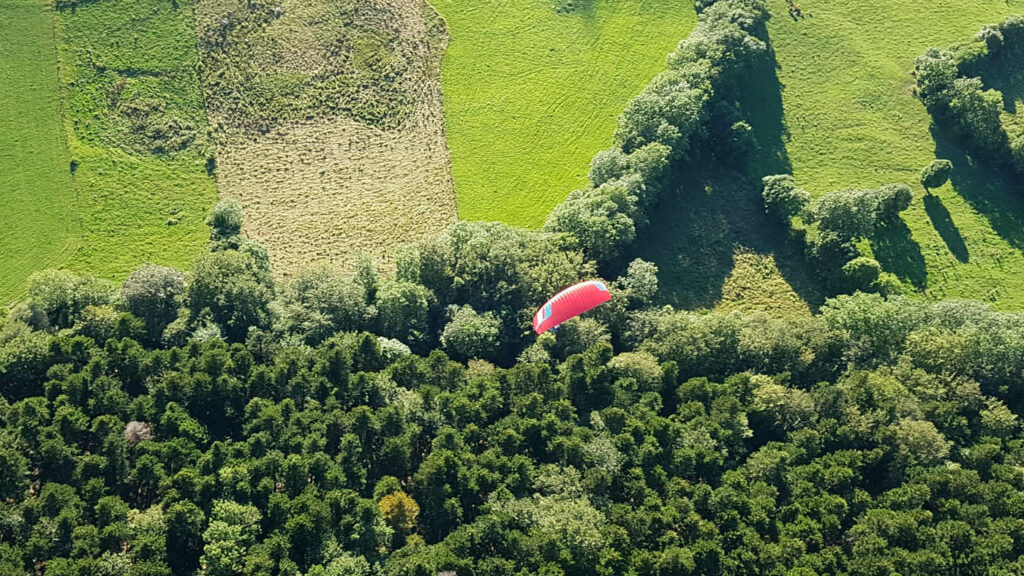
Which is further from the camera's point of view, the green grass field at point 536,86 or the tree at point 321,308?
the green grass field at point 536,86

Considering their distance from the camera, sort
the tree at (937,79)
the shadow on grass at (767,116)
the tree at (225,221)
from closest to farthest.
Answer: the tree at (225,221), the shadow on grass at (767,116), the tree at (937,79)

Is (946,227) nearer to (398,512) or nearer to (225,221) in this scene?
(398,512)

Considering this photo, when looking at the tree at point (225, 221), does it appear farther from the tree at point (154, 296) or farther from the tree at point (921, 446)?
the tree at point (921, 446)

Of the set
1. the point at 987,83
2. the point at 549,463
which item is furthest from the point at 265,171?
the point at 987,83

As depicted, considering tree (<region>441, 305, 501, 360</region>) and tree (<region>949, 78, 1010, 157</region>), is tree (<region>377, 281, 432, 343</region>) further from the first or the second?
tree (<region>949, 78, 1010, 157</region>)

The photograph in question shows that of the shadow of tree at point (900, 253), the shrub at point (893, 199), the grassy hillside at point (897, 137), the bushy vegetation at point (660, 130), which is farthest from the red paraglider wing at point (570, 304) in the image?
the shrub at point (893, 199)

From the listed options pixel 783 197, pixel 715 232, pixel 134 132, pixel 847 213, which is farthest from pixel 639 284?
pixel 134 132
